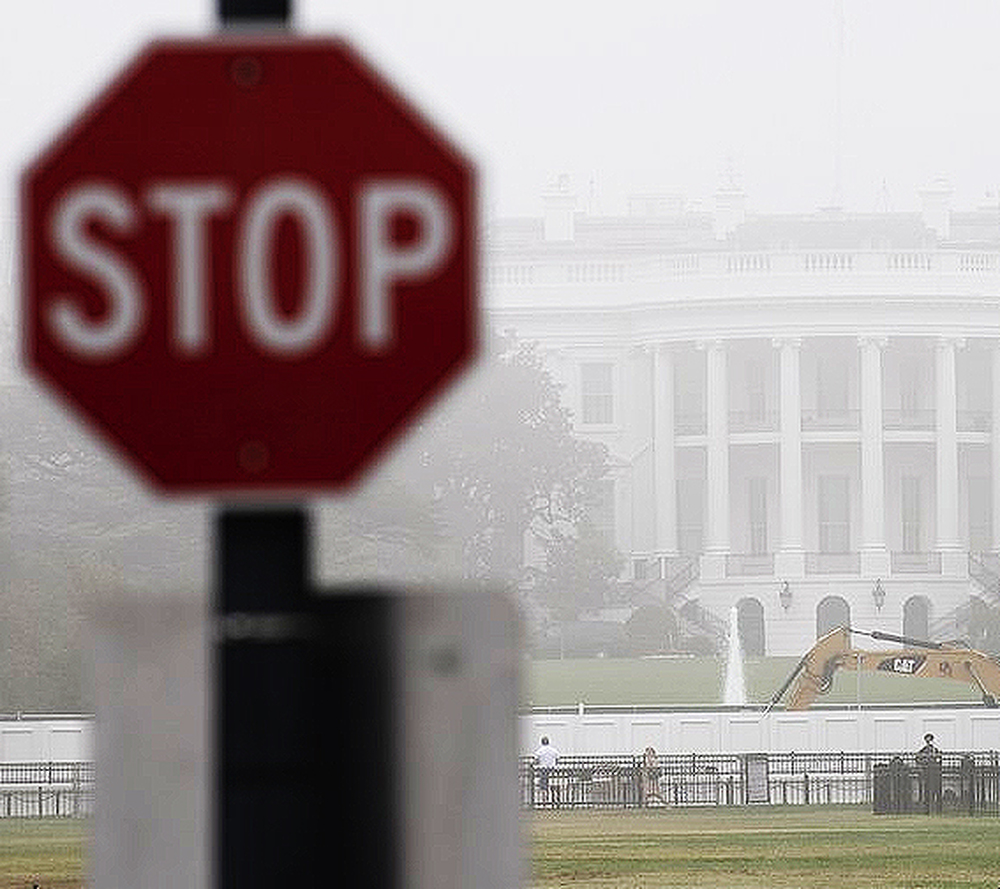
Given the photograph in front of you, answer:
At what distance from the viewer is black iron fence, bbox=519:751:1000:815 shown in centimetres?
3647

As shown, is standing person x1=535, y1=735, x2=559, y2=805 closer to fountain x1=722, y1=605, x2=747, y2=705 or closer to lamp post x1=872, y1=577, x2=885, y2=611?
fountain x1=722, y1=605, x2=747, y2=705

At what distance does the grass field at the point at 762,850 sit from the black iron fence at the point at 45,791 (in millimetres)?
5928

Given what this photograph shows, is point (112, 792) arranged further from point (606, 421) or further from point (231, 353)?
point (606, 421)

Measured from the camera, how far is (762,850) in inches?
1223

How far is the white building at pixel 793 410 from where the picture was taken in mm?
97688

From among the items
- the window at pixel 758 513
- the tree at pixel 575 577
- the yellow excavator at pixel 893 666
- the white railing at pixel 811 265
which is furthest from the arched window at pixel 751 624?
the yellow excavator at pixel 893 666

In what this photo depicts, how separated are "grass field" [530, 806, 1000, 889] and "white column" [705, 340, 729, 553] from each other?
6074cm

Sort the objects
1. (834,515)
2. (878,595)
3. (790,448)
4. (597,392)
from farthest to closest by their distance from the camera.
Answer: (597,392) → (834,515) → (790,448) → (878,595)

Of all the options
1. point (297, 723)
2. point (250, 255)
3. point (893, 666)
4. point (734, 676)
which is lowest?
point (734, 676)

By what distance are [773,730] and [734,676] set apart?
23576 millimetres

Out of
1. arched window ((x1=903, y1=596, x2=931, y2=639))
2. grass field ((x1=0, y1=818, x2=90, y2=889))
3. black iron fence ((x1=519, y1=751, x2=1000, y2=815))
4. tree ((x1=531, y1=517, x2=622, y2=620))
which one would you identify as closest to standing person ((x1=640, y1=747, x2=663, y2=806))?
black iron fence ((x1=519, y1=751, x2=1000, y2=815))

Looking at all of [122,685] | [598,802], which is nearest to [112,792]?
[122,685]

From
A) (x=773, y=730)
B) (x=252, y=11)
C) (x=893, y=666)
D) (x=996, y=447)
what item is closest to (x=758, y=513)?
(x=996, y=447)

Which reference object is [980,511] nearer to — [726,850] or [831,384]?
[831,384]
